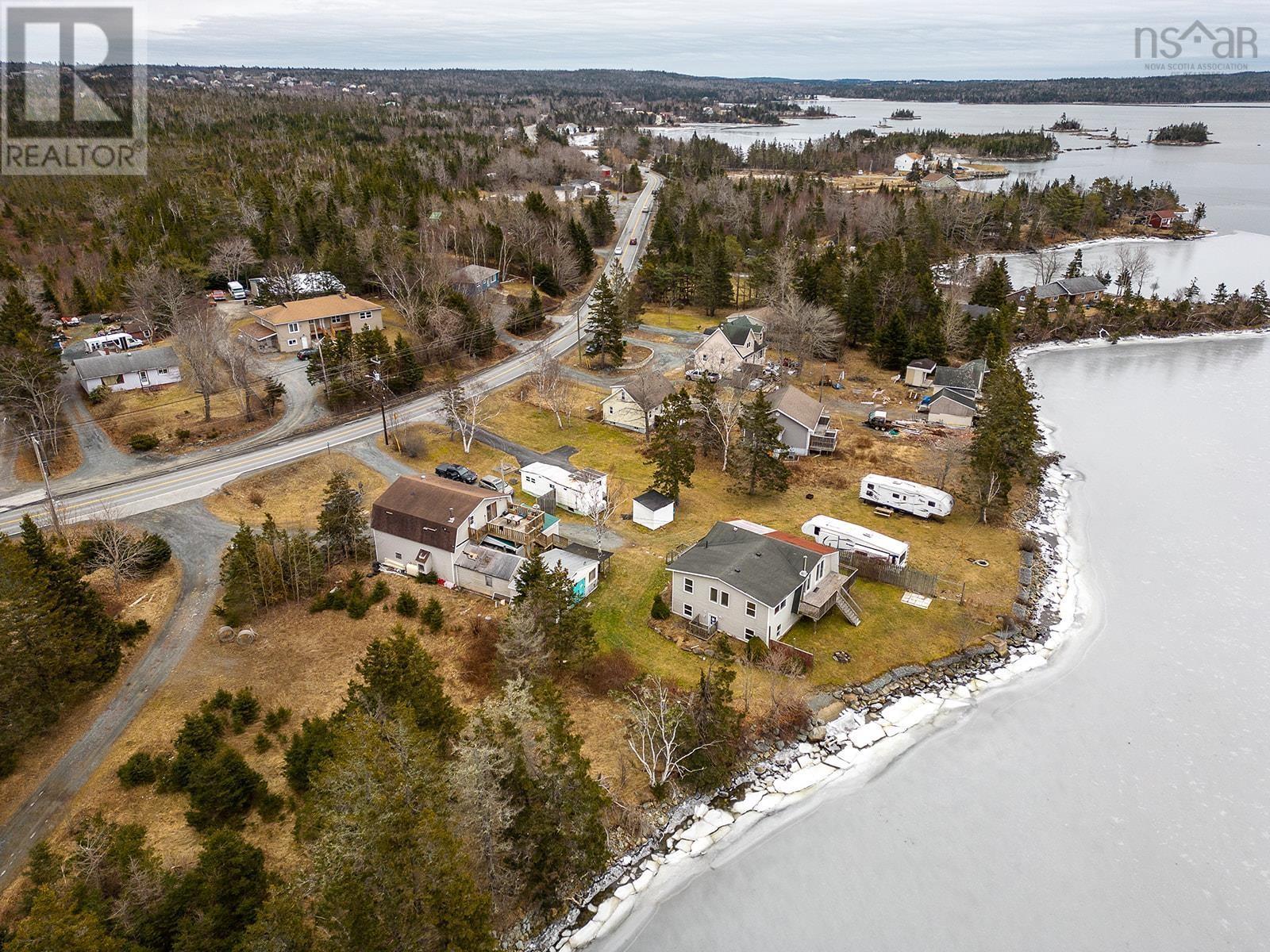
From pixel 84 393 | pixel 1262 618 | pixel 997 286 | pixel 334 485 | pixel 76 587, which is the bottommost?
pixel 1262 618

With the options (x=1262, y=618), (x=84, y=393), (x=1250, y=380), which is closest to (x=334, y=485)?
(x=84, y=393)

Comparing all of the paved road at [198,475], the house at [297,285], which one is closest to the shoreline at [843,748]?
the paved road at [198,475]

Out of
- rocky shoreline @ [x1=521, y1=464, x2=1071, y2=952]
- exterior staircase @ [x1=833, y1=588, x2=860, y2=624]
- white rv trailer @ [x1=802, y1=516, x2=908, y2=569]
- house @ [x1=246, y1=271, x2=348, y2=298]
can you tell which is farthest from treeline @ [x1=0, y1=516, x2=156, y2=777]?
house @ [x1=246, y1=271, x2=348, y2=298]

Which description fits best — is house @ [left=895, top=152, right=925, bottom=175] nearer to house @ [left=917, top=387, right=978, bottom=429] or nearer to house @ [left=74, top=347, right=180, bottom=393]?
house @ [left=917, top=387, right=978, bottom=429]

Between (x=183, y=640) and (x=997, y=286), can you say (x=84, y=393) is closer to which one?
(x=183, y=640)

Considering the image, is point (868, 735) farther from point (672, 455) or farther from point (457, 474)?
point (457, 474)

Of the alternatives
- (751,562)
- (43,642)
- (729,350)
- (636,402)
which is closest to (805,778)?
(751,562)
